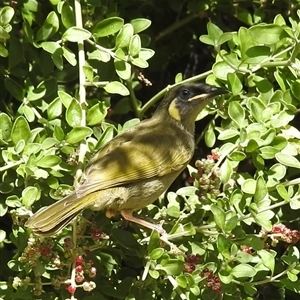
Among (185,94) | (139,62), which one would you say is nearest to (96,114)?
(139,62)

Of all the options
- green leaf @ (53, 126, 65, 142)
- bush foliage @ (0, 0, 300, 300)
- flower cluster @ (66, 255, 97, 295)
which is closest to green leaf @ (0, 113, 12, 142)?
bush foliage @ (0, 0, 300, 300)

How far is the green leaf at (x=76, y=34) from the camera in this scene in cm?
258

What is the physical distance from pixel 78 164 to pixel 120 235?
264mm

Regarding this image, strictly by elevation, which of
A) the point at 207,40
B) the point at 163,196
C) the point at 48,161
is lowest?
the point at 163,196

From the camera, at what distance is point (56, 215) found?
2338 millimetres

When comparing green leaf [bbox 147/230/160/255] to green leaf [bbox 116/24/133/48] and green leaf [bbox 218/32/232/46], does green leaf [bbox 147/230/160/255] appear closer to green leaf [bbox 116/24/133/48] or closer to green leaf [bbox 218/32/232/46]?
green leaf [bbox 116/24/133/48]

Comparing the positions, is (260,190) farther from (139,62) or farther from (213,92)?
(139,62)

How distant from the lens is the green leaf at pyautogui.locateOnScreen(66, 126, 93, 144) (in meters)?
2.42

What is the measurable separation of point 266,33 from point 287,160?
0.43 m

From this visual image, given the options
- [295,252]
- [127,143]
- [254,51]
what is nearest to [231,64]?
[254,51]

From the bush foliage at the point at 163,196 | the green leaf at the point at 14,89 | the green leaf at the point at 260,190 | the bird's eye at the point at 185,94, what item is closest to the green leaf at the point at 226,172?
the bush foliage at the point at 163,196

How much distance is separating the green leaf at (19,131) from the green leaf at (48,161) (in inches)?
4.4

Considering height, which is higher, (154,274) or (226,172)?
(226,172)

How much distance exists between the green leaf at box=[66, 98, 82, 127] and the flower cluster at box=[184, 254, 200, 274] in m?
0.53
